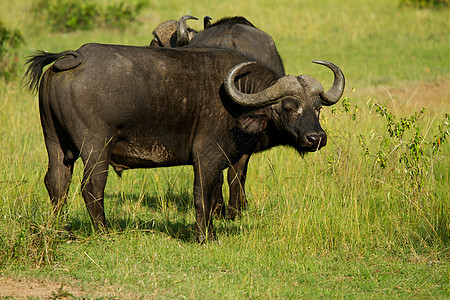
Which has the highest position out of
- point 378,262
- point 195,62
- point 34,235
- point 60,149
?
point 195,62

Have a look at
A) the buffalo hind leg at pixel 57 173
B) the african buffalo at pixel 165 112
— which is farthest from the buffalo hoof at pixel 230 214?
the buffalo hind leg at pixel 57 173

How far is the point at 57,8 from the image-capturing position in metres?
18.1

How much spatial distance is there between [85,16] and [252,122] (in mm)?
13468

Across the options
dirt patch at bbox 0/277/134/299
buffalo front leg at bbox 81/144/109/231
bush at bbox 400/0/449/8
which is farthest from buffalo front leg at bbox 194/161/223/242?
bush at bbox 400/0/449/8

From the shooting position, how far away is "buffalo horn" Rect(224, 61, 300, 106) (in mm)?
5488

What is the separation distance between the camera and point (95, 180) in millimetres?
5379

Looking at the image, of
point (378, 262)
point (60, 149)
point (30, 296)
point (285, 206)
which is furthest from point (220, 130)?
point (30, 296)

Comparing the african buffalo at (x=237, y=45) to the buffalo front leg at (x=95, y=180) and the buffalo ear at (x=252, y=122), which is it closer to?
the buffalo ear at (x=252, y=122)

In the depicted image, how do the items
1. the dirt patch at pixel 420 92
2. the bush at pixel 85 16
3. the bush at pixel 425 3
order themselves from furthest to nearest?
the bush at pixel 425 3 → the bush at pixel 85 16 → the dirt patch at pixel 420 92

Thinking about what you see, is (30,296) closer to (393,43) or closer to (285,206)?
(285,206)

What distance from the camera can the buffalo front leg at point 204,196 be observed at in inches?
227

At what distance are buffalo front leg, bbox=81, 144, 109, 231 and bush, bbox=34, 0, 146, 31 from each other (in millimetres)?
12816

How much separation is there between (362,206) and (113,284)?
262cm

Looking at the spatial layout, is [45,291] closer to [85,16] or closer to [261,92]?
[261,92]
